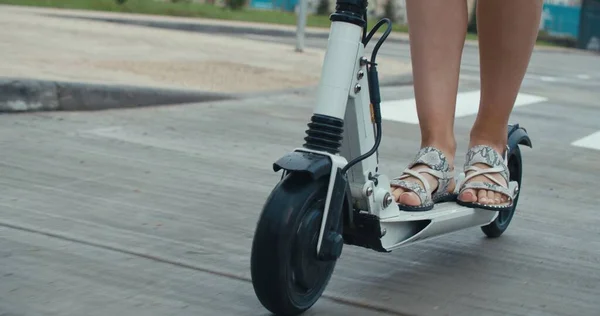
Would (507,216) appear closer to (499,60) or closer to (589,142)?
(499,60)

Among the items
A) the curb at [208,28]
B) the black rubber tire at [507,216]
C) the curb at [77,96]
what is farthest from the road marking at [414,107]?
the curb at [208,28]

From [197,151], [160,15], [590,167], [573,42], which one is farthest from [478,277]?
[573,42]

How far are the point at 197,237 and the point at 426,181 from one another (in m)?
0.84

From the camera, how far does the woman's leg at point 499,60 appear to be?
3.22 metres

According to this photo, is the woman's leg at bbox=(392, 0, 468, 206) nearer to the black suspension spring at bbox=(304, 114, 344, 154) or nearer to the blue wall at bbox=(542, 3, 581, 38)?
the black suspension spring at bbox=(304, 114, 344, 154)

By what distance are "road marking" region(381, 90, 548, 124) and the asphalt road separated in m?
1.05

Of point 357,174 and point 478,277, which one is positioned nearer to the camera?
point 357,174

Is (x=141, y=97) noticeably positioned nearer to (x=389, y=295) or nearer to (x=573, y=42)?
(x=389, y=295)

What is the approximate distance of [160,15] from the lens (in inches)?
837

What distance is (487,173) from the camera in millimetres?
3279

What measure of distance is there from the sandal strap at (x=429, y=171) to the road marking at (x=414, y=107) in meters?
3.15

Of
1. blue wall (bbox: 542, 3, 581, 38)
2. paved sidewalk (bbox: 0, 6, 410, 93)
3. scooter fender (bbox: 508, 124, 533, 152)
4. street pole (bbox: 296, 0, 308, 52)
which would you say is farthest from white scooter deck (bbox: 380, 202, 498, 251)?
blue wall (bbox: 542, 3, 581, 38)

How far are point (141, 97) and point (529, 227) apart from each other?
11.2 ft

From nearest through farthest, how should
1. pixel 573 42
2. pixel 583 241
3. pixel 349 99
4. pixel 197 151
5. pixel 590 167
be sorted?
pixel 349 99 → pixel 583 241 → pixel 197 151 → pixel 590 167 → pixel 573 42
